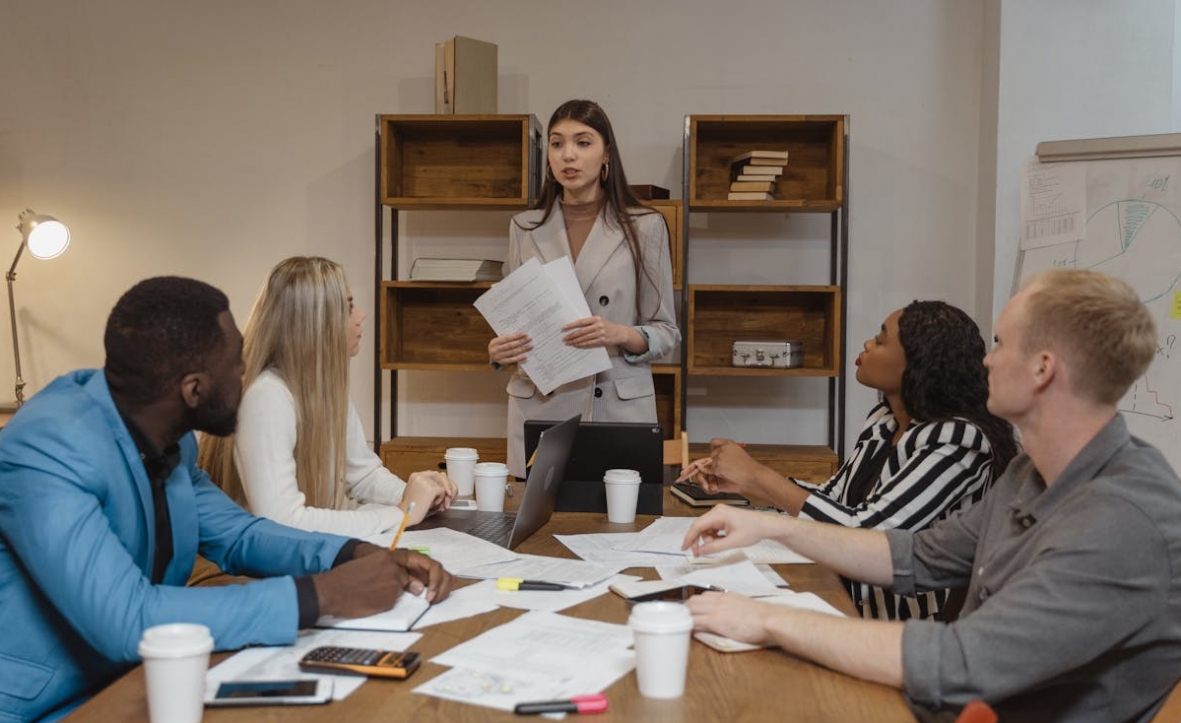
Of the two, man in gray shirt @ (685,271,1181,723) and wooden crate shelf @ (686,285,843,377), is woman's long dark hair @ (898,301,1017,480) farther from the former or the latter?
wooden crate shelf @ (686,285,843,377)

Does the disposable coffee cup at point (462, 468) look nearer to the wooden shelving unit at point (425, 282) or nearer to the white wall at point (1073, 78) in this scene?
the wooden shelving unit at point (425, 282)

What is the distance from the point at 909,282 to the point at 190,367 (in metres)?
3.51

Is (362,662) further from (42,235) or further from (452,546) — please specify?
(42,235)

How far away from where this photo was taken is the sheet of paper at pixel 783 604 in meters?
1.33

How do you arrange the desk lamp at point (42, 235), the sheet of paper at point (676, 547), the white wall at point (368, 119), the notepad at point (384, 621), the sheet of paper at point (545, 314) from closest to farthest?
the notepad at point (384, 621)
the sheet of paper at point (676, 547)
the sheet of paper at point (545, 314)
the desk lamp at point (42, 235)
the white wall at point (368, 119)

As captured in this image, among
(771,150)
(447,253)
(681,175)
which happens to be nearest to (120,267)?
(447,253)

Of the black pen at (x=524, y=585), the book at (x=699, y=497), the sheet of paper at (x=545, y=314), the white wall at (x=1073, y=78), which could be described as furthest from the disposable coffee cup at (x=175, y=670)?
the white wall at (x=1073, y=78)

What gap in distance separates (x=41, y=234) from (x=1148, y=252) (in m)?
4.06

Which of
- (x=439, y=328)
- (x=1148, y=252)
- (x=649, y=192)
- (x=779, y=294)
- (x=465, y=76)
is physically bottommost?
(x=439, y=328)

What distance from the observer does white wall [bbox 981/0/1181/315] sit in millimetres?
4008

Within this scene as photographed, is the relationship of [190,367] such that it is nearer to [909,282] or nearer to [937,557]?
[937,557]

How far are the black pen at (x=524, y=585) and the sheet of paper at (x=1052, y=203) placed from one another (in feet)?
8.62

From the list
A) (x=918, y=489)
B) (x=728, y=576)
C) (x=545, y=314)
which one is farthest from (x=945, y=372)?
(x=545, y=314)

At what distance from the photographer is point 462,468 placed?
2424 mm
